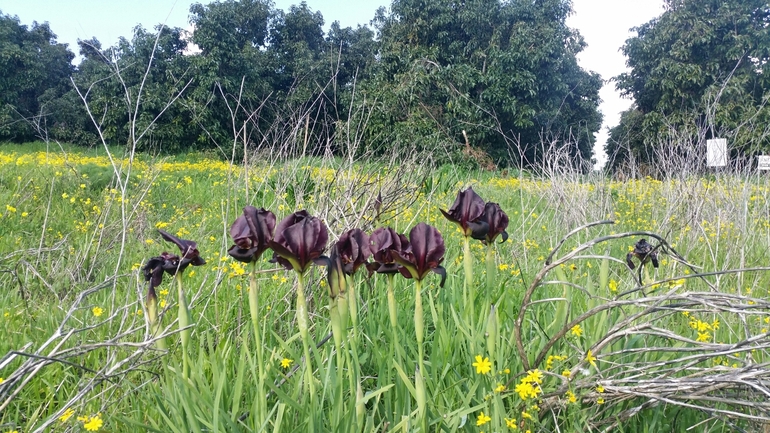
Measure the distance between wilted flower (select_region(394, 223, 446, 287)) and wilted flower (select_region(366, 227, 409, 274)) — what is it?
0.05ft

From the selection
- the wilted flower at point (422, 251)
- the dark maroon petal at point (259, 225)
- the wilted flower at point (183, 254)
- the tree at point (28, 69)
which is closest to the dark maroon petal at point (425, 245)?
the wilted flower at point (422, 251)

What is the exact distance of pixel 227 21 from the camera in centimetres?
2434

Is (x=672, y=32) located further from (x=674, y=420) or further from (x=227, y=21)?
(x=674, y=420)

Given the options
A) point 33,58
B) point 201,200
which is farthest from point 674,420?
point 33,58

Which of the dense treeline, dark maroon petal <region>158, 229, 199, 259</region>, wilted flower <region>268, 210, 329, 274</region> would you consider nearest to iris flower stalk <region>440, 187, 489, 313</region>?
wilted flower <region>268, 210, 329, 274</region>

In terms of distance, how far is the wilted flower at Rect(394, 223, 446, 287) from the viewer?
1.03m

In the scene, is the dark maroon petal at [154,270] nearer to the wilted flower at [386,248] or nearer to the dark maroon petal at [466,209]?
the wilted flower at [386,248]

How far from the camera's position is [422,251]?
104 cm

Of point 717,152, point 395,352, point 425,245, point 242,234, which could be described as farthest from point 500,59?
point 242,234

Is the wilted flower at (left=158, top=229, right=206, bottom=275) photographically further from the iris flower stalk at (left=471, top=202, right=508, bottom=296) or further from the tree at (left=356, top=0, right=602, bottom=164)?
the tree at (left=356, top=0, right=602, bottom=164)

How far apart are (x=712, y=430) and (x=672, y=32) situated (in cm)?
2490

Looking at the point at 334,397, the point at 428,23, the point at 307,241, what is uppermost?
the point at 428,23

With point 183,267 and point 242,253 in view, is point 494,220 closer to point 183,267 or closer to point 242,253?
point 242,253

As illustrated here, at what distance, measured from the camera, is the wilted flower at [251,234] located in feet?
3.22
